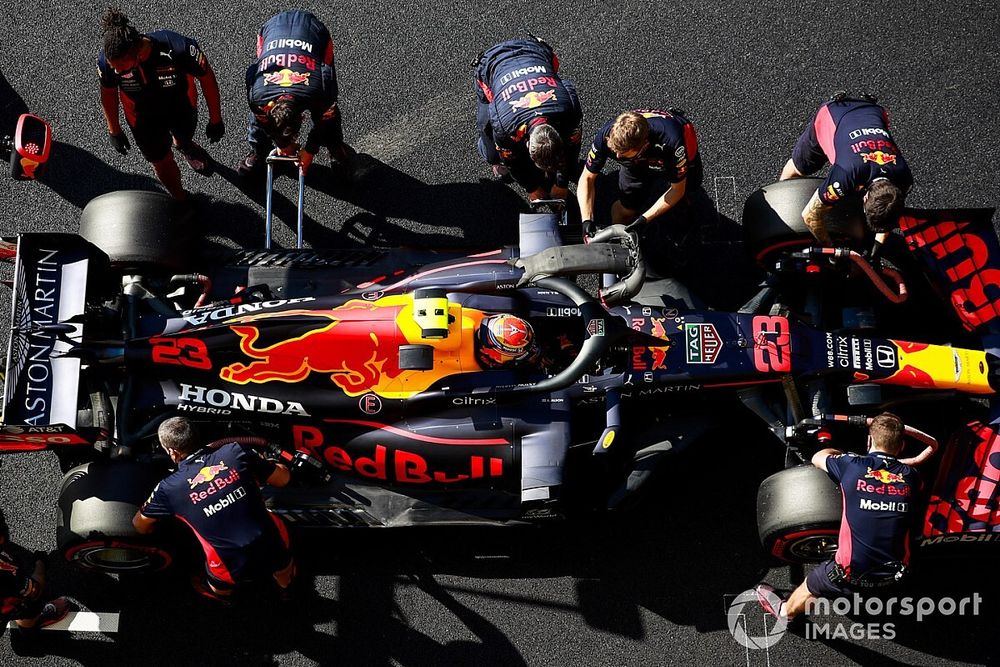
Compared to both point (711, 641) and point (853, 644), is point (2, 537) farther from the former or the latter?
point (853, 644)

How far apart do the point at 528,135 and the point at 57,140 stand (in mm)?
3644

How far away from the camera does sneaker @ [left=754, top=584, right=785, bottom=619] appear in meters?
5.61

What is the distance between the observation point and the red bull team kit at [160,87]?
213 inches

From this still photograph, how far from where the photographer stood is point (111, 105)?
568 cm

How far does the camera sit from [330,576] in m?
5.69

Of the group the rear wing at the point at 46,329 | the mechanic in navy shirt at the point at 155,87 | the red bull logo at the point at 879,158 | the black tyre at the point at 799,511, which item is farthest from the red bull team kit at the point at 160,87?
the black tyre at the point at 799,511

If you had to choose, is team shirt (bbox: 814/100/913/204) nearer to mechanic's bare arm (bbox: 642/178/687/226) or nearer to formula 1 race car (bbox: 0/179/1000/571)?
formula 1 race car (bbox: 0/179/1000/571)

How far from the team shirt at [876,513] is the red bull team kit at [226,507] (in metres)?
3.16

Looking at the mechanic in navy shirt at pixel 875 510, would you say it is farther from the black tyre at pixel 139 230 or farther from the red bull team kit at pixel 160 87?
the red bull team kit at pixel 160 87

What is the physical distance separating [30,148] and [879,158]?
5445 mm

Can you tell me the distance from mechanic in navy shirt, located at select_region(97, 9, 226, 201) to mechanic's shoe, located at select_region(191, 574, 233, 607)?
2.73m

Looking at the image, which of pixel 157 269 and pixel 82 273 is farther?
pixel 157 269

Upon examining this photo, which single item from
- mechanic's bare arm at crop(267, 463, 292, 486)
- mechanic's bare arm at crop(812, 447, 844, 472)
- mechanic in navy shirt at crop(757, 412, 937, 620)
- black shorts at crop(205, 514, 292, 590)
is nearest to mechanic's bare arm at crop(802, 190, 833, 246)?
mechanic in navy shirt at crop(757, 412, 937, 620)

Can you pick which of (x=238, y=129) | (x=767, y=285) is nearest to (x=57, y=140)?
(x=238, y=129)
